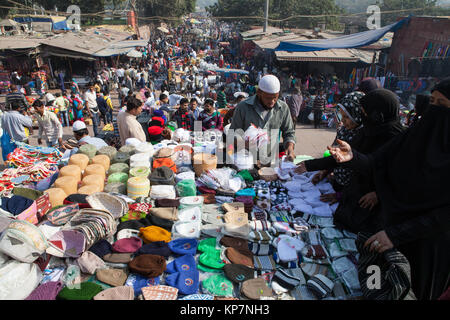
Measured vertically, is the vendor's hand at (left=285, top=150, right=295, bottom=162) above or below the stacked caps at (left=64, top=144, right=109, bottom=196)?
above

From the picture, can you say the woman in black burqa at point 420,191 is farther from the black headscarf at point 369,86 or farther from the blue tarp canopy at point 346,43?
the blue tarp canopy at point 346,43

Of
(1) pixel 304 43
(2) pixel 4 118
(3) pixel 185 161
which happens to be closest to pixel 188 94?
(1) pixel 304 43

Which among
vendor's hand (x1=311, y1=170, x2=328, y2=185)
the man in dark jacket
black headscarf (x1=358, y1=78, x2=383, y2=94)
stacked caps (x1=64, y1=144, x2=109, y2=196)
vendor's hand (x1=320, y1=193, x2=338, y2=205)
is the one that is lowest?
the man in dark jacket

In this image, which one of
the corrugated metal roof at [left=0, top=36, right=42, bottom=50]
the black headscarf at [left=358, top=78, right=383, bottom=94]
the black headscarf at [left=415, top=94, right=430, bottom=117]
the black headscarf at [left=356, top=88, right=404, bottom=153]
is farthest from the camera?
the corrugated metal roof at [left=0, top=36, right=42, bottom=50]

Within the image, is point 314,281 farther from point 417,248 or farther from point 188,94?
point 188,94

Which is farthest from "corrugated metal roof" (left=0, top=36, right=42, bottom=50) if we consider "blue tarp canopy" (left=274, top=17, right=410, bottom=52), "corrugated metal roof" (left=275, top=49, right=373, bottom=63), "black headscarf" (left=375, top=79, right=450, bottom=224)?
"black headscarf" (left=375, top=79, right=450, bottom=224)

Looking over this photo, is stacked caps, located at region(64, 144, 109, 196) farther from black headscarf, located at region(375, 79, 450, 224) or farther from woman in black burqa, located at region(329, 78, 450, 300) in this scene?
black headscarf, located at region(375, 79, 450, 224)

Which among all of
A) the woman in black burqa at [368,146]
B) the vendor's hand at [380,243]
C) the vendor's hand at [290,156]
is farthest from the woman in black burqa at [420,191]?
the vendor's hand at [290,156]

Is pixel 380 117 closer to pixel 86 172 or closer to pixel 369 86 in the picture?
pixel 369 86

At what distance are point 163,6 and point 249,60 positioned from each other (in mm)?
24803

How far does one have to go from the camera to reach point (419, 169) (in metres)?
1.80

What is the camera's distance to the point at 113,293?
69.7 inches

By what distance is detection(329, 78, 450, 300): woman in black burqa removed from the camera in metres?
1.70

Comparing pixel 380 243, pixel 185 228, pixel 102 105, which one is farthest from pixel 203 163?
pixel 102 105
